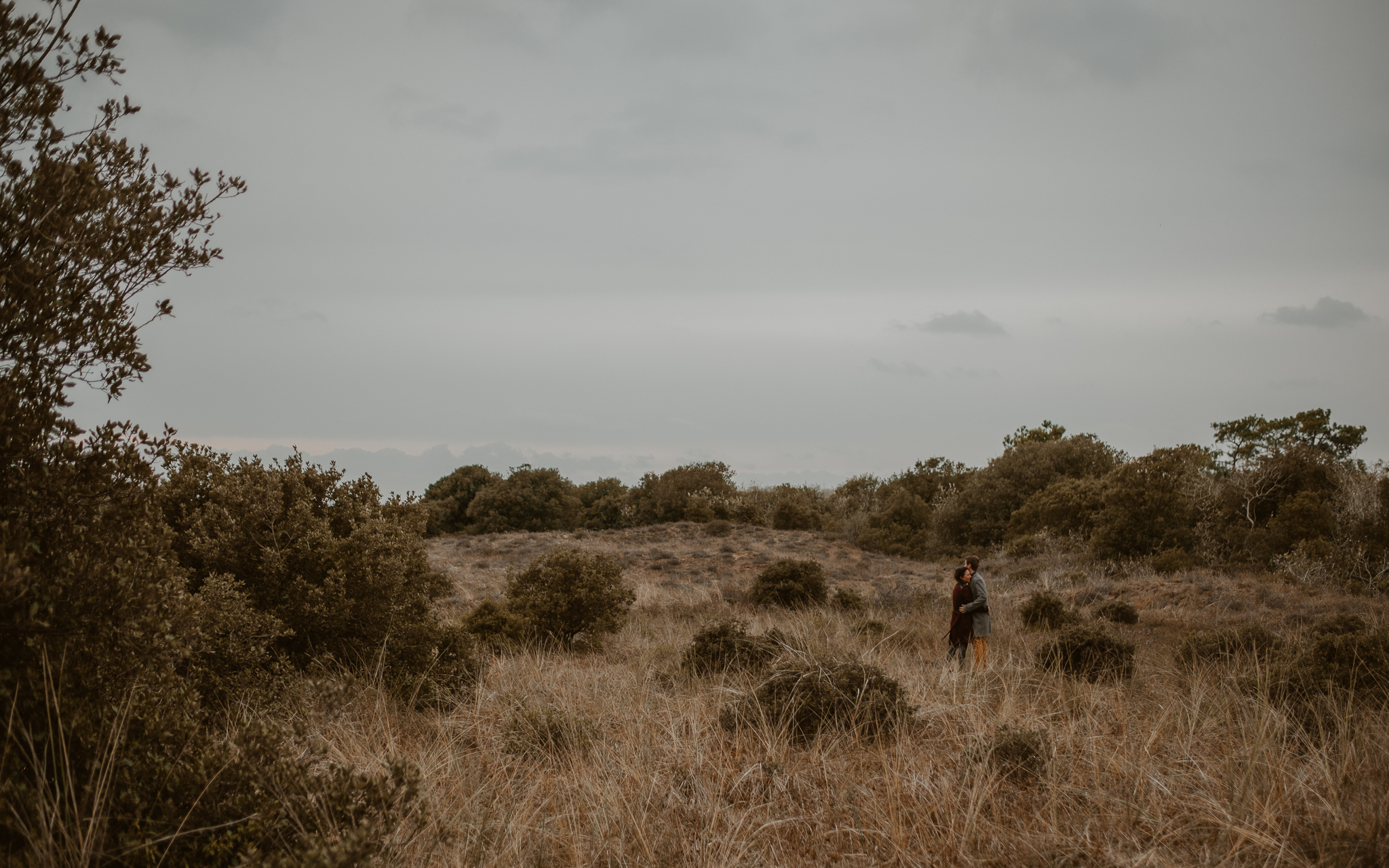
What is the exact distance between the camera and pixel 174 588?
320cm

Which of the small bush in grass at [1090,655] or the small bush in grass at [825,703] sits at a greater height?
the small bush in grass at [825,703]

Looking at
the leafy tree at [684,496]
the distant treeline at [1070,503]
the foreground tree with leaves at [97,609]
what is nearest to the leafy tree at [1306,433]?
the distant treeline at [1070,503]

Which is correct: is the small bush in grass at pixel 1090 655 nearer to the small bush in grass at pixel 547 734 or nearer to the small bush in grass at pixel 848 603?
the small bush in grass at pixel 547 734

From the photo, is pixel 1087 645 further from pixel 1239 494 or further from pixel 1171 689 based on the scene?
pixel 1239 494

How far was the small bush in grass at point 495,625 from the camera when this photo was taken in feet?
34.0

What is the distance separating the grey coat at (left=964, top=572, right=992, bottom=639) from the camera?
380 inches

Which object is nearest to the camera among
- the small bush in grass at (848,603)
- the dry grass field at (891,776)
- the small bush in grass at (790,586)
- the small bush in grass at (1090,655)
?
the dry grass field at (891,776)

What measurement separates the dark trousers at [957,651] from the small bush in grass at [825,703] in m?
3.83

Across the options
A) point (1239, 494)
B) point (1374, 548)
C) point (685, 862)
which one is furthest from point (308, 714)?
point (1239, 494)

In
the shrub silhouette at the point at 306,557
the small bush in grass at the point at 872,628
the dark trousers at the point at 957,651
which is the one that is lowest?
the small bush in grass at the point at 872,628

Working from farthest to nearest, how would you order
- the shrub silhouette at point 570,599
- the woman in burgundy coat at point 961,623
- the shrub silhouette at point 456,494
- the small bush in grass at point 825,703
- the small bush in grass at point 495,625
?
the shrub silhouette at point 456,494, the shrub silhouette at point 570,599, the small bush in grass at point 495,625, the woman in burgundy coat at point 961,623, the small bush in grass at point 825,703

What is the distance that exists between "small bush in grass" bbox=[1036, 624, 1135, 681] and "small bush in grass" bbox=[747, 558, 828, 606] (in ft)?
23.6

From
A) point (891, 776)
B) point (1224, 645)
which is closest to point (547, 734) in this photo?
point (891, 776)

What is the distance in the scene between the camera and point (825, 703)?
19.4ft
